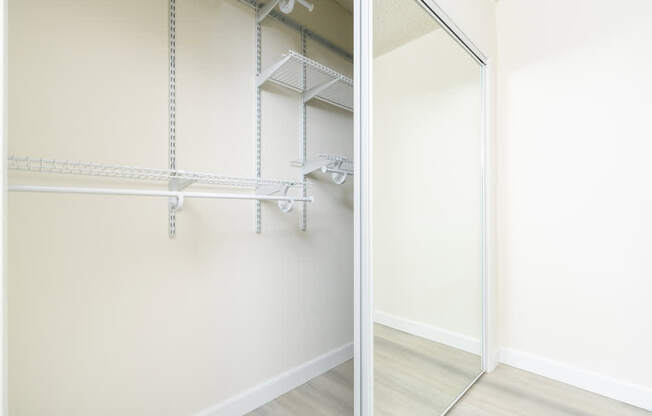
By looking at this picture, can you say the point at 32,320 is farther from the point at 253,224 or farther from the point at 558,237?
the point at 558,237

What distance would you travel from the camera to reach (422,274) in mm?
1522

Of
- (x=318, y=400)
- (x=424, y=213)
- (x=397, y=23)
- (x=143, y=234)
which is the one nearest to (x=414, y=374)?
(x=318, y=400)

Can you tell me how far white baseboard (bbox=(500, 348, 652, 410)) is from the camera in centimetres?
163

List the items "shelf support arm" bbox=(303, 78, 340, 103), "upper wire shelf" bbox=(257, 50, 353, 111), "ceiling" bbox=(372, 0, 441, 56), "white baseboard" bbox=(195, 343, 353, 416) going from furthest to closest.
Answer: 1. "shelf support arm" bbox=(303, 78, 340, 103)
2. "upper wire shelf" bbox=(257, 50, 353, 111)
3. "white baseboard" bbox=(195, 343, 353, 416)
4. "ceiling" bbox=(372, 0, 441, 56)

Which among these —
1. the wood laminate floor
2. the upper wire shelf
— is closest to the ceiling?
the upper wire shelf

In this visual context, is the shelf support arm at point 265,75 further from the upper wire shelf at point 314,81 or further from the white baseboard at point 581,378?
the white baseboard at point 581,378

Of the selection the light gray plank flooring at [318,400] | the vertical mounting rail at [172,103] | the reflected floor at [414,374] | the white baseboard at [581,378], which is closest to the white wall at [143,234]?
the vertical mounting rail at [172,103]

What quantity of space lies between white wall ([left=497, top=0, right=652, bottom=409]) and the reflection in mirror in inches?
12.1

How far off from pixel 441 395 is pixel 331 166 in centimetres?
136

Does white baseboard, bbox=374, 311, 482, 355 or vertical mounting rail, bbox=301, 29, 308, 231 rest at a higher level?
vertical mounting rail, bbox=301, 29, 308, 231

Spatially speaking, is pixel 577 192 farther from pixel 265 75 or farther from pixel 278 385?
pixel 278 385

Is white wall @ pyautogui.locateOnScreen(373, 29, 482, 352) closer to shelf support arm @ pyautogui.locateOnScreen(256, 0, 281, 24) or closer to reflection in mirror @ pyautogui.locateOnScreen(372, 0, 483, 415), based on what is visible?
reflection in mirror @ pyautogui.locateOnScreen(372, 0, 483, 415)

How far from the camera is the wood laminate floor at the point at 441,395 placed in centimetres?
133

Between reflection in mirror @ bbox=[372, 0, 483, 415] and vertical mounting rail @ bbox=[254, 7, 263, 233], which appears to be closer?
reflection in mirror @ bbox=[372, 0, 483, 415]
